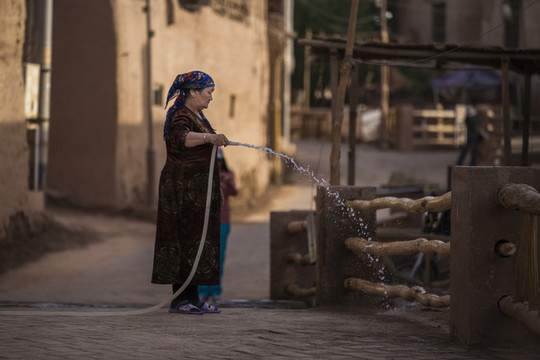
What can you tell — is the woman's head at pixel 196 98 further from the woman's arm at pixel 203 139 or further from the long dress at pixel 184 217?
the woman's arm at pixel 203 139

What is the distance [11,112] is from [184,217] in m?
5.05

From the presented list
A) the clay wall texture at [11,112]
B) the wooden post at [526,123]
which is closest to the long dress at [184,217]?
the clay wall texture at [11,112]

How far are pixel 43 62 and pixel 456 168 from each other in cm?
786

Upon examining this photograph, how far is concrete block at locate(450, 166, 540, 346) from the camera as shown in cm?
444

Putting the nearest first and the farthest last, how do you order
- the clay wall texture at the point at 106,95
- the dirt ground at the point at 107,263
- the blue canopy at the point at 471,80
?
the dirt ground at the point at 107,263 → the clay wall texture at the point at 106,95 → the blue canopy at the point at 471,80

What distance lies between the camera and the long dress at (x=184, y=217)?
598 centimetres

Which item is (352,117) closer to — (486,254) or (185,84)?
(185,84)

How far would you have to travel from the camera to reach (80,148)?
46.2 feet

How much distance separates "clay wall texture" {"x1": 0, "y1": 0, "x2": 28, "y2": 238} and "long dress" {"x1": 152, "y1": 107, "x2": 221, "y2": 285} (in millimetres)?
4796

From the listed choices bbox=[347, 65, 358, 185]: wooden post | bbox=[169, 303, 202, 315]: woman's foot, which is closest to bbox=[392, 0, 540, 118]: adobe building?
bbox=[347, 65, 358, 185]: wooden post

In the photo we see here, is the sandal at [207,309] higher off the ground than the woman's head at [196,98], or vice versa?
the woman's head at [196,98]

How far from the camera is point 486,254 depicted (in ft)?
14.7

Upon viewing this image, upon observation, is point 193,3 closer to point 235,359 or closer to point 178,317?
point 178,317

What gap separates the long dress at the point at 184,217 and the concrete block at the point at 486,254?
198 centimetres
